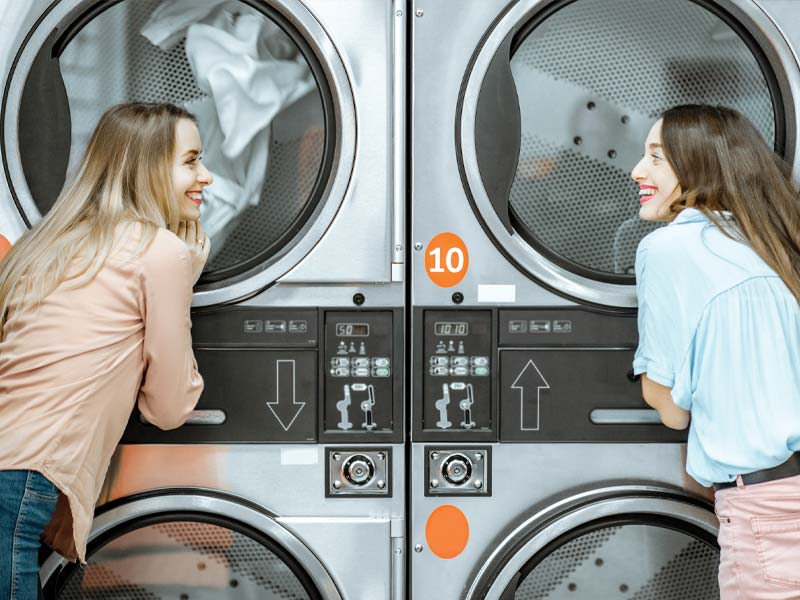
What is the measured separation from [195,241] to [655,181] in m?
0.97

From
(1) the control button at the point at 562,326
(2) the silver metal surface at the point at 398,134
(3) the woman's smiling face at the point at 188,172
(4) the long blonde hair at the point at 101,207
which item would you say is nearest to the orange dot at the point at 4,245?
(4) the long blonde hair at the point at 101,207

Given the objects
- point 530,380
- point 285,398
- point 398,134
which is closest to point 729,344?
point 530,380

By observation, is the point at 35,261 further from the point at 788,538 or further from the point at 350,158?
the point at 788,538

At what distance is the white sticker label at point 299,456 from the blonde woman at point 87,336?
0.26 metres

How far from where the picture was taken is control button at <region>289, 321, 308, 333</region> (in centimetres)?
175

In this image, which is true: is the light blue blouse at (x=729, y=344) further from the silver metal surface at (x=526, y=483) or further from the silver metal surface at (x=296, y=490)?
the silver metal surface at (x=296, y=490)

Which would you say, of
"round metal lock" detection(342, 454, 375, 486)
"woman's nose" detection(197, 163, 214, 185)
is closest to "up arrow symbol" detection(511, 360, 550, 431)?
"round metal lock" detection(342, 454, 375, 486)

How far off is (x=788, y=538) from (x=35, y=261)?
1.48 m

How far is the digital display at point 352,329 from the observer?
1759 mm

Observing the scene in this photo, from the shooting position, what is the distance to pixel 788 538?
1436 mm

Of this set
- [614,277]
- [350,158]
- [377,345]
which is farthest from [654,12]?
[377,345]

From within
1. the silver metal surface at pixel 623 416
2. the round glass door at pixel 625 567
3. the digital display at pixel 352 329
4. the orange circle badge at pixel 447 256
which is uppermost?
the orange circle badge at pixel 447 256

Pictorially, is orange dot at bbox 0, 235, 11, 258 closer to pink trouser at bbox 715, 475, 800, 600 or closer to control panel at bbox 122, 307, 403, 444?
control panel at bbox 122, 307, 403, 444

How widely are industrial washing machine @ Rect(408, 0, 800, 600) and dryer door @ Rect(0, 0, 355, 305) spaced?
0.75 feet
